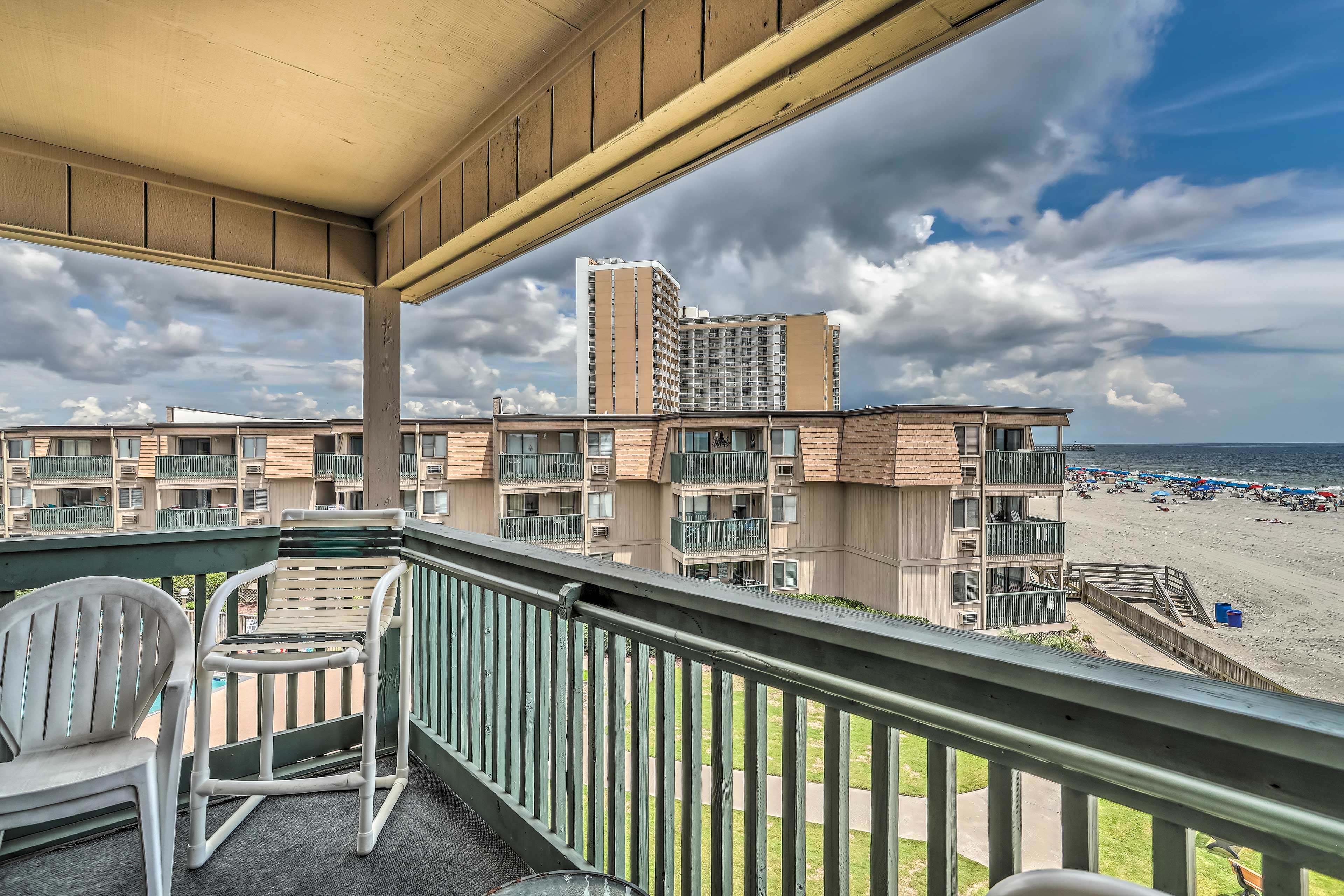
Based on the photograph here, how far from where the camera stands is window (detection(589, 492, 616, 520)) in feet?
17.1

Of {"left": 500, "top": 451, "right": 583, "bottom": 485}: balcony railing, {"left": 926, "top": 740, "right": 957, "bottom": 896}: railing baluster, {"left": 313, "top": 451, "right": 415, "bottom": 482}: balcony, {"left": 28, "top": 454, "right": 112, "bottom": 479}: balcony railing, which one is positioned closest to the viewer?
{"left": 926, "top": 740, "right": 957, "bottom": 896}: railing baluster

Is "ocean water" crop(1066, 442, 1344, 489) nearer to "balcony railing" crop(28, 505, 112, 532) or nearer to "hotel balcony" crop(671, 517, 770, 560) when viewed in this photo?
"balcony railing" crop(28, 505, 112, 532)

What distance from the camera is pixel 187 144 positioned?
199cm

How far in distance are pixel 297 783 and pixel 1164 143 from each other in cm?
283

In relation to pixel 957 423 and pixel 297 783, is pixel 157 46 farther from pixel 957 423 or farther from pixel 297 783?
pixel 957 423

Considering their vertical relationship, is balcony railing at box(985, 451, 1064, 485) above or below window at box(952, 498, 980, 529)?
above

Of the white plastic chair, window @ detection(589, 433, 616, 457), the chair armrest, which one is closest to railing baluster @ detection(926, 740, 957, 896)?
the white plastic chair

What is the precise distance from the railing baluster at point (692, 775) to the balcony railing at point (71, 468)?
12.0 feet

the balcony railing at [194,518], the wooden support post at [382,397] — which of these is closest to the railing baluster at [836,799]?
the wooden support post at [382,397]

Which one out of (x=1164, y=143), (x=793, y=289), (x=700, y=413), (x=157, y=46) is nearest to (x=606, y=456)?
(x=700, y=413)

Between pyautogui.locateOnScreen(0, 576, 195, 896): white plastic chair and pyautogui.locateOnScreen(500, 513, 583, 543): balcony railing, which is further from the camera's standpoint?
pyautogui.locateOnScreen(500, 513, 583, 543): balcony railing

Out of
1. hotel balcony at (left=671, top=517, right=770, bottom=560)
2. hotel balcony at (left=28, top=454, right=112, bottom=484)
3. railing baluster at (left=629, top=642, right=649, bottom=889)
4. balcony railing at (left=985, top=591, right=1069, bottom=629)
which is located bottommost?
hotel balcony at (left=671, top=517, right=770, bottom=560)

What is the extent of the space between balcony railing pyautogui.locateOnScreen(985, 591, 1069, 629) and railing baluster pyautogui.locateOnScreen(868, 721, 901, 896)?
26.7 inches

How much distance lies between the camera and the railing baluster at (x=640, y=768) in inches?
56.5
